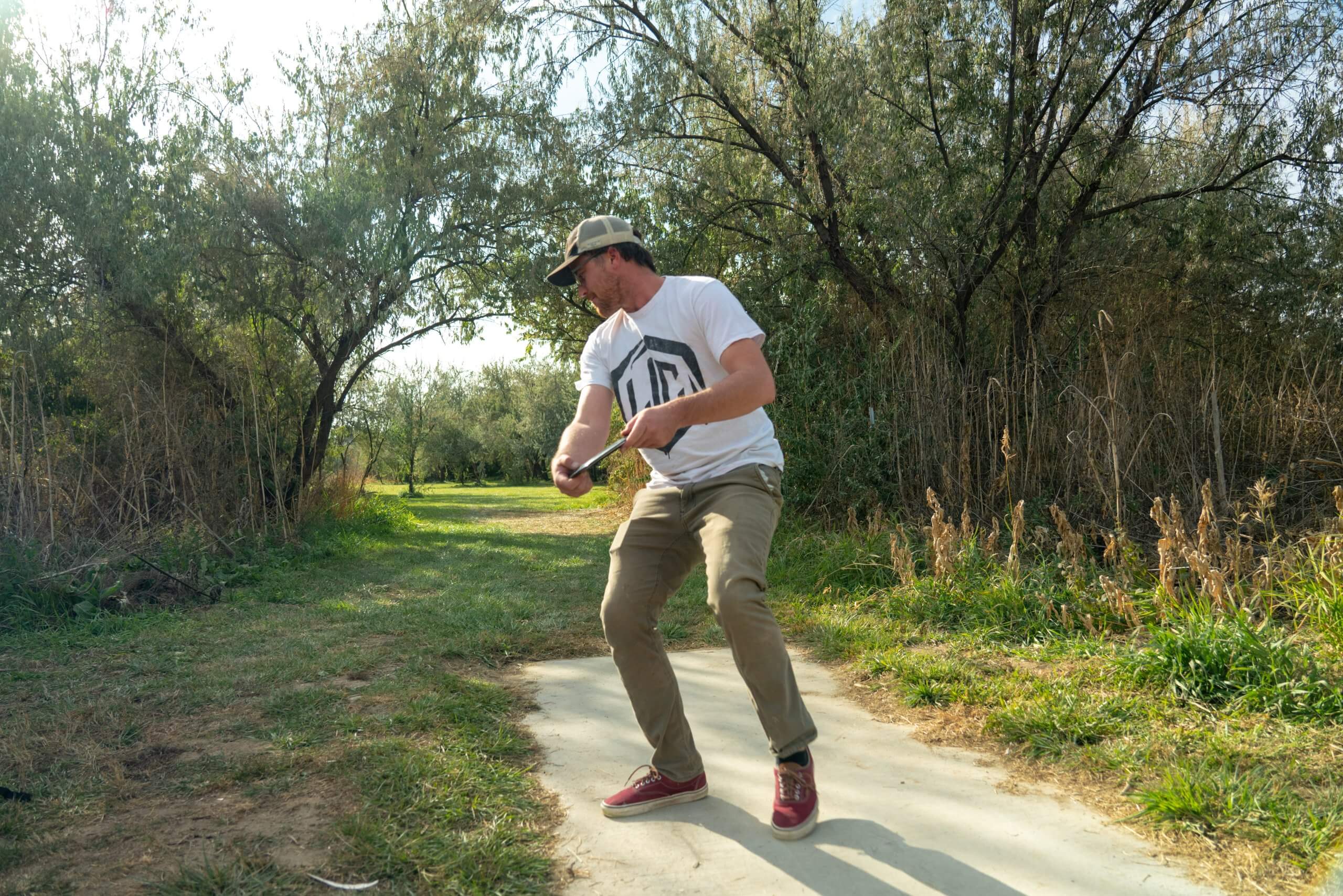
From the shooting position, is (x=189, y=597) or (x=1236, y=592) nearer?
(x=1236, y=592)

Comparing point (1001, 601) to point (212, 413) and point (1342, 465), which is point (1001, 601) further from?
point (212, 413)

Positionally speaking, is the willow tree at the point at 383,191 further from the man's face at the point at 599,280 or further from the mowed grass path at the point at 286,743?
the man's face at the point at 599,280

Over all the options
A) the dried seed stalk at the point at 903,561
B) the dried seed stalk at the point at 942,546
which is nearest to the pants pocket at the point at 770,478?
the dried seed stalk at the point at 942,546

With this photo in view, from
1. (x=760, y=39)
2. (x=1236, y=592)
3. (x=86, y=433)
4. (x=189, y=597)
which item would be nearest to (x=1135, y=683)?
(x=1236, y=592)

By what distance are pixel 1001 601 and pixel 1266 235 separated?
21.5ft

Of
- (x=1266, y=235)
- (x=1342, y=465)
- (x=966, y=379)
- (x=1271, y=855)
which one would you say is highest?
(x=1266, y=235)

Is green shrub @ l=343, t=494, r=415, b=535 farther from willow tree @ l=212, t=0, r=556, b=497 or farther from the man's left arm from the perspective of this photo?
the man's left arm

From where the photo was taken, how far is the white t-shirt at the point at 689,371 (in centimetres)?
279

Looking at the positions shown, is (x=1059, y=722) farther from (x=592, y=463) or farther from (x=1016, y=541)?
(x=1016, y=541)

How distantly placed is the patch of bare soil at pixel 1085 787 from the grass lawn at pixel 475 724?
0.03 ft

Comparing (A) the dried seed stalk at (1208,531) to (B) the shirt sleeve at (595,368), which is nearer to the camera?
(B) the shirt sleeve at (595,368)

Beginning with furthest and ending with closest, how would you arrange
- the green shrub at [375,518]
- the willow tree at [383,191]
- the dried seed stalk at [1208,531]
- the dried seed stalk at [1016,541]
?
the green shrub at [375,518], the willow tree at [383,191], the dried seed stalk at [1016,541], the dried seed stalk at [1208,531]

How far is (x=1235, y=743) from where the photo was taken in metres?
2.89

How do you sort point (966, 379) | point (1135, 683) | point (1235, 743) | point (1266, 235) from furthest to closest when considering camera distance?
point (1266, 235) → point (966, 379) → point (1135, 683) → point (1235, 743)
